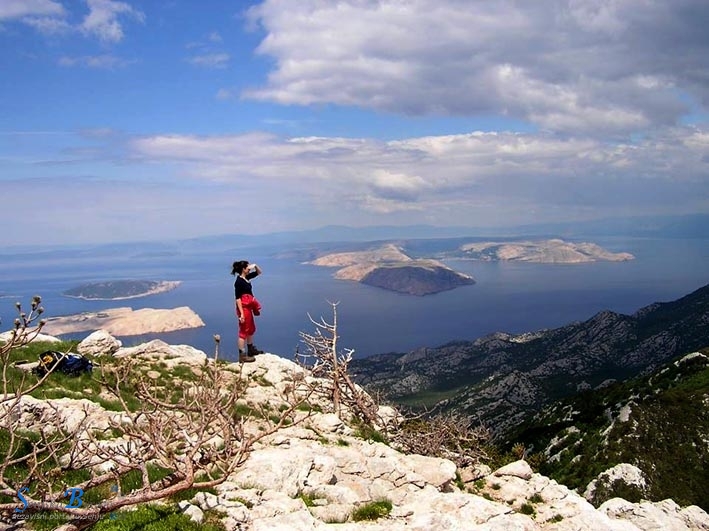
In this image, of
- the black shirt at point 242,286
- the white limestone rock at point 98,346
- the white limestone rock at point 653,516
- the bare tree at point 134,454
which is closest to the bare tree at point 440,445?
the white limestone rock at point 653,516

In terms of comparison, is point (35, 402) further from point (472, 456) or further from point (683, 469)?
point (683, 469)

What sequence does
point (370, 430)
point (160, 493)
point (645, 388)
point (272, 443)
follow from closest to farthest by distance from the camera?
point (160, 493)
point (272, 443)
point (370, 430)
point (645, 388)

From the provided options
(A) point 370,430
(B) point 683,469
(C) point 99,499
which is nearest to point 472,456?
(A) point 370,430

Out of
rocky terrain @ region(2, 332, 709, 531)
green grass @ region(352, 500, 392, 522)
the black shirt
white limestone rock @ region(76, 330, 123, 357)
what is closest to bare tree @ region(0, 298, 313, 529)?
rocky terrain @ region(2, 332, 709, 531)

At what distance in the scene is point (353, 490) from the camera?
1294 cm

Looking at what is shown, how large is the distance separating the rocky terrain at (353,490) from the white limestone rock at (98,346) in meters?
6.92

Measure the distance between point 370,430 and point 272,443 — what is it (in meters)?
6.40

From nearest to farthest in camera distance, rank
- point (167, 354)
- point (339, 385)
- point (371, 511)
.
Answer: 1. point (371, 511)
2. point (339, 385)
3. point (167, 354)

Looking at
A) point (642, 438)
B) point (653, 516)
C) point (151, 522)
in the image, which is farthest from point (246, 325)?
point (642, 438)

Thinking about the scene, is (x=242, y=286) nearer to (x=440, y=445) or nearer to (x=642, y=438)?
(x=440, y=445)

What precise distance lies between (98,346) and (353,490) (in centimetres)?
1600

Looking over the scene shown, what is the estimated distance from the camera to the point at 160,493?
8062mm

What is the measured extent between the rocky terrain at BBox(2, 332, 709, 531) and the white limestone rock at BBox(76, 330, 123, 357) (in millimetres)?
6919

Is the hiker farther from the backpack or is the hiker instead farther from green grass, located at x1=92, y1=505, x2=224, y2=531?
green grass, located at x1=92, y1=505, x2=224, y2=531
